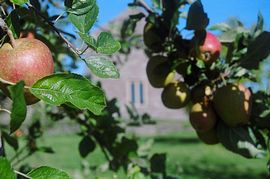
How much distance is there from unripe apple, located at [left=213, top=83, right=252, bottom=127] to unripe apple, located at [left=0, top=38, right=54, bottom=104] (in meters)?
0.72

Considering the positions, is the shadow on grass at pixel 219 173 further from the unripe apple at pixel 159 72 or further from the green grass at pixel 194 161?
the unripe apple at pixel 159 72

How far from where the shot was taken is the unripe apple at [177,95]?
1406 mm

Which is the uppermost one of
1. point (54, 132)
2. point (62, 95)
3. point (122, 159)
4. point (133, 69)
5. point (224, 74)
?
point (62, 95)

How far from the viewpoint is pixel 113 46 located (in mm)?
765

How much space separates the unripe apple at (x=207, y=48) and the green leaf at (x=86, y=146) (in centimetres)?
58

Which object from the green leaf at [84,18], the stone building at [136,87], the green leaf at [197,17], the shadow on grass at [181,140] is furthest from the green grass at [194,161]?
the stone building at [136,87]

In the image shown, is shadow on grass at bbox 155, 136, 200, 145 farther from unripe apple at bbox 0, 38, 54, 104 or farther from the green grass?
unripe apple at bbox 0, 38, 54, 104

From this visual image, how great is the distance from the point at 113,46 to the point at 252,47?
75 centimetres

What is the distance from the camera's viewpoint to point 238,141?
4.57 feet

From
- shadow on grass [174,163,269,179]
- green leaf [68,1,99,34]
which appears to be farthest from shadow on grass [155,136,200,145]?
green leaf [68,1,99,34]

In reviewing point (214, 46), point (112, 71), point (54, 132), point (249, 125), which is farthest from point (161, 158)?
point (54, 132)

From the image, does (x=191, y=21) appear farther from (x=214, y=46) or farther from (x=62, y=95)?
(x=62, y=95)

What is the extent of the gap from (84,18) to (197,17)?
1.95 ft

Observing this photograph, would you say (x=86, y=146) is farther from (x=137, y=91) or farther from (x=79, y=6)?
(x=137, y=91)
